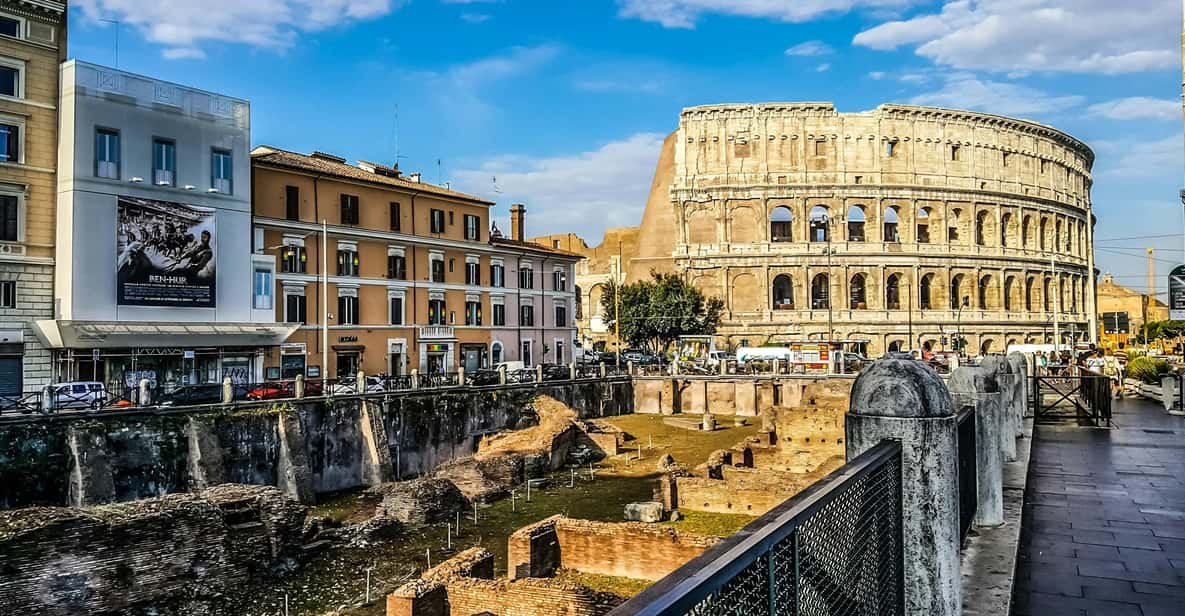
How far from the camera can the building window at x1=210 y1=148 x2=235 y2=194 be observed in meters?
32.3

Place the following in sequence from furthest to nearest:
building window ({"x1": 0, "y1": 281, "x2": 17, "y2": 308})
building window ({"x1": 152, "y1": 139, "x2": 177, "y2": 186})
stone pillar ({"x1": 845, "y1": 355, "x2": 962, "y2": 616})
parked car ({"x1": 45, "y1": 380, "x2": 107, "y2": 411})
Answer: building window ({"x1": 152, "y1": 139, "x2": 177, "y2": 186}) < building window ({"x1": 0, "y1": 281, "x2": 17, "y2": 308}) < parked car ({"x1": 45, "y1": 380, "x2": 107, "y2": 411}) < stone pillar ({"x1": 845, "y1": 355, "x2": 962, "y2": 616})

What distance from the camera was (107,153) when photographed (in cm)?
2912

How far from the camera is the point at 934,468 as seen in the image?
448 centimetres

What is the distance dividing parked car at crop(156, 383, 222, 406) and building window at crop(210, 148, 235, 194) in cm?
954

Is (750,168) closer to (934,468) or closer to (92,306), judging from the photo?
(92,306)

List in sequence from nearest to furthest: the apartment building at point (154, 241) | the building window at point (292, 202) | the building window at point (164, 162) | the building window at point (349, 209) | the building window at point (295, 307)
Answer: the apartment building at point (154, 241) < the building window at point (164, 162) < the building window at point (295, 307) < the building window at point (292, 202) < the building window at point (349, 209)

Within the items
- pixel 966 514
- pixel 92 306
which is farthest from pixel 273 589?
pixel 92 306

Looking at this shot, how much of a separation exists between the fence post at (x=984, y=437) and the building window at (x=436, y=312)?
35.6 m

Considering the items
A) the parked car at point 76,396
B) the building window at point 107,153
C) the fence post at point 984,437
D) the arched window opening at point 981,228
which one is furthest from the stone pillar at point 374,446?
the arched window opening at point 981,228

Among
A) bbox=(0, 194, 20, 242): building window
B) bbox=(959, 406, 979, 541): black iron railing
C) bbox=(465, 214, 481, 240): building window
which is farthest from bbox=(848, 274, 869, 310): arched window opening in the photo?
bbox=(959, 406, 979, 541): black iron railing

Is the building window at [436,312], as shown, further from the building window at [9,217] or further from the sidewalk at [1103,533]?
the sidewalk at [1103,533]

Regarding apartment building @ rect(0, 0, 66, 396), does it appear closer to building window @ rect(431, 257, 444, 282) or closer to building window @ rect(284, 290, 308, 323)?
building window @ rect(284, 290, 308, 323)

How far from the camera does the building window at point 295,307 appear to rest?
35875mm

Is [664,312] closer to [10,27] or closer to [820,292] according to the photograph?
[820,292]
